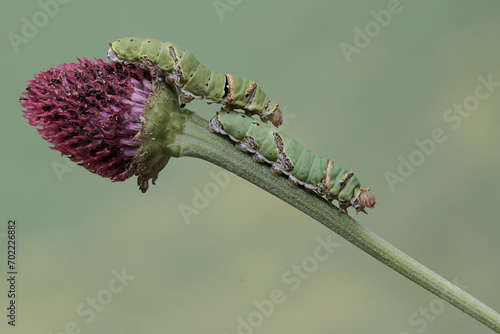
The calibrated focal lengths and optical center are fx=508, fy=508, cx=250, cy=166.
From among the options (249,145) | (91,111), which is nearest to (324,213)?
(249,145)

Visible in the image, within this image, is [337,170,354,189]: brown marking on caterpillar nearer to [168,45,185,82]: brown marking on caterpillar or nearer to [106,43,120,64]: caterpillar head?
[168,45,185,82]: brown marking on caterpillar

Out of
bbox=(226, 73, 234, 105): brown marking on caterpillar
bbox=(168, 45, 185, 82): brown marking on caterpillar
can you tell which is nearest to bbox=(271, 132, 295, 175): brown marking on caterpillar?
bbox=(226, 73, 234, 105): brown marking on caterpillar

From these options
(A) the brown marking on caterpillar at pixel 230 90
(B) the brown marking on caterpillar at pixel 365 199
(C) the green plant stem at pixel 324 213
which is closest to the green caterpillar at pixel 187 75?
(A) the brown marking on caterpillar at pixel 230 90

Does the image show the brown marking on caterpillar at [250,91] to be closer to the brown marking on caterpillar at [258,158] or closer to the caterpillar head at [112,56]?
the brown marking on caterpillar at [258,158]

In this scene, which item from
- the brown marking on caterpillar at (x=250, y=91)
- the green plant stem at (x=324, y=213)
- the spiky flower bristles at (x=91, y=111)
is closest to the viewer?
the green plant stem at (x=324, y=213)

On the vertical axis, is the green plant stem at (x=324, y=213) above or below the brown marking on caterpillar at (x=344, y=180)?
below

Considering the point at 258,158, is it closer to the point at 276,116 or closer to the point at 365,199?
the point at 276,116

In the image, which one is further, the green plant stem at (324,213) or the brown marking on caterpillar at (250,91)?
the brown marking on caterpillar at (250,91)
